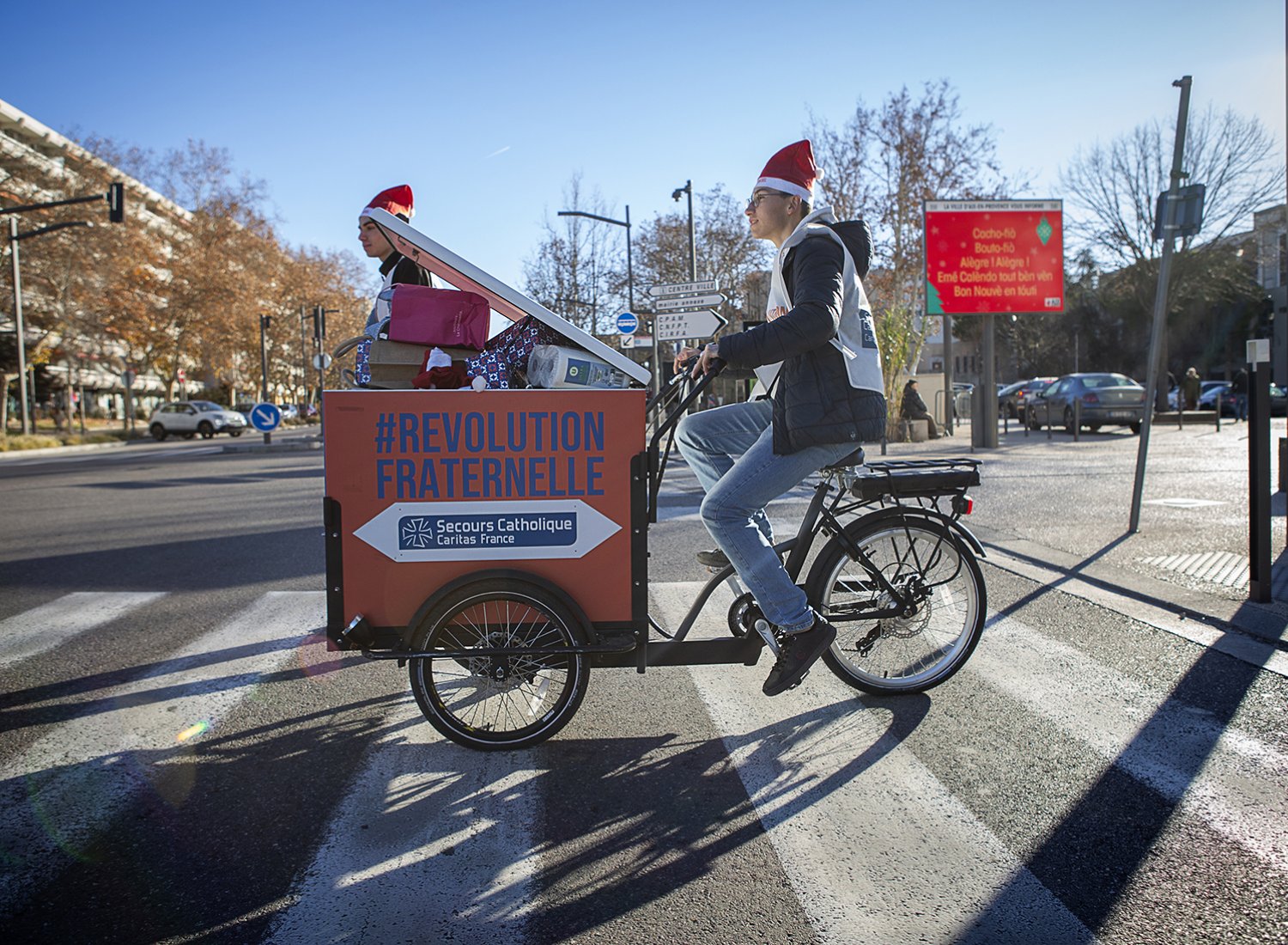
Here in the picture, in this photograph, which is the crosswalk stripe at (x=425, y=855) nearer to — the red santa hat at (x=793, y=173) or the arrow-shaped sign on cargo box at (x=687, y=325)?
the red santa hat at (x=793, y=173)

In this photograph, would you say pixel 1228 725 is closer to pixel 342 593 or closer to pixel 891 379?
pixel 342 593

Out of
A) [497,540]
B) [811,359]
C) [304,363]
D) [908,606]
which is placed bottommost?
[908,606]

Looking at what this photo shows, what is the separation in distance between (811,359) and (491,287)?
3.85 feet

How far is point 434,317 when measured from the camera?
3324 millimetres

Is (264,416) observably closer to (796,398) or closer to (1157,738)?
(796,398)

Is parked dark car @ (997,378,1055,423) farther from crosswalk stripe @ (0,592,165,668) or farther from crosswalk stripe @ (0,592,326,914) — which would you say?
crosswalk stripe @ (0,592,326,914)

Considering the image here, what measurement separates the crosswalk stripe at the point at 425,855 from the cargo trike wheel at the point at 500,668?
0.12m

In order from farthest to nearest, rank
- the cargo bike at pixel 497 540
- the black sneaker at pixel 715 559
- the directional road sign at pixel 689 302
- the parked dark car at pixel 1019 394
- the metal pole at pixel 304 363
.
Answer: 1. the metal pole at pixel 304 363
2. the parked dark car at pixel 1019 394
3. the directional road sign at pixel 689 302
4. the black sneaker at pixel 715 559
5. the cargo bike at pixel 497 540

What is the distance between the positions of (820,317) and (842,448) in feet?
1.81

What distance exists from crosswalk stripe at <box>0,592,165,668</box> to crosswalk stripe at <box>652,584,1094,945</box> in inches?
141

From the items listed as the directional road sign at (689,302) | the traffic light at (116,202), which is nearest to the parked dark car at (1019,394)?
the directional road sign at (689,302)

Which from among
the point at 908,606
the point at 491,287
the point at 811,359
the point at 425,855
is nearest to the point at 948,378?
the point at 908,606

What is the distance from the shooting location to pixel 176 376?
50.8 metres

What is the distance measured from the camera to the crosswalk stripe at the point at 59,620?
486 cm
